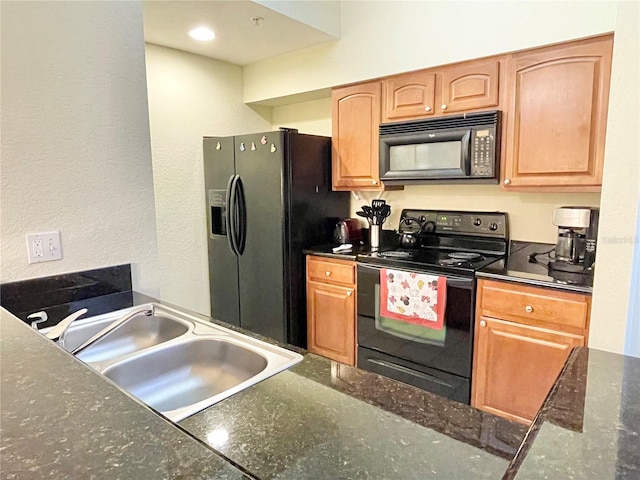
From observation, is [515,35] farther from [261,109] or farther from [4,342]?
[4,342]

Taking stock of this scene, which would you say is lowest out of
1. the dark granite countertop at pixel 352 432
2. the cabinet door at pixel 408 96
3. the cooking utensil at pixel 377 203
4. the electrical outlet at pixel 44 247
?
the dark granite countertop at pixel 352 432

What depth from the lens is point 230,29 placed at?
8.73ft

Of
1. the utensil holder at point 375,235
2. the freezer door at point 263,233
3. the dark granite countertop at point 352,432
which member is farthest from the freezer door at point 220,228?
the dark granite countertop at point 352,432

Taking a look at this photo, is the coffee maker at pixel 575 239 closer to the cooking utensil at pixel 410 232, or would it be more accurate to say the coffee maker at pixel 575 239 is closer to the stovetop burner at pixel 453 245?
the stovetop burner at pixel 453 245

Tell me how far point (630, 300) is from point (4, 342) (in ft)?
6.72

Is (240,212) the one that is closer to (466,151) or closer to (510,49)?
(466,151)

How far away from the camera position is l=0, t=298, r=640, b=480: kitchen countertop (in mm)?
558

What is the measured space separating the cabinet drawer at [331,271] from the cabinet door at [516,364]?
2.79 ft

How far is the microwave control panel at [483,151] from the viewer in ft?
7.67

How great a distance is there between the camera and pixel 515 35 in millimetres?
2229

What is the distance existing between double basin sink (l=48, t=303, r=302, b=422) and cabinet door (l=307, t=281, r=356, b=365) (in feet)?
4.52

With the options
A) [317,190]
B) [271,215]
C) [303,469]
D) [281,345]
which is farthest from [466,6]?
[303,469]

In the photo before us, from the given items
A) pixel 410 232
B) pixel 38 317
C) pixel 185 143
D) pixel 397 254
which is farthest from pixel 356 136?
pixel 38 317

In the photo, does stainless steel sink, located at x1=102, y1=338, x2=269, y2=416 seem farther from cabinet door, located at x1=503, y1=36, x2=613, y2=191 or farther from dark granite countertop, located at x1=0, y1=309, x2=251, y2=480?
cabinet door, located at x1=503, y1=36, x2=613, y2=191
